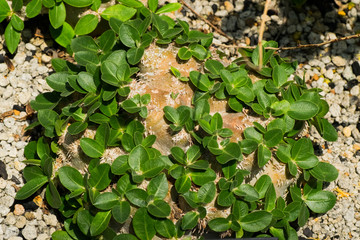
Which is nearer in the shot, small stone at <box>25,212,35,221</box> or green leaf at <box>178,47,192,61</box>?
green leaf at <box>178,47,192,61</box>

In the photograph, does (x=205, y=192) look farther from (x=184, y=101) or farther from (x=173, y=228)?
(x=184, y=101)

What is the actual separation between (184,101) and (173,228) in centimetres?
57

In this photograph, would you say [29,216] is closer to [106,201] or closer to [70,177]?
[70,177]

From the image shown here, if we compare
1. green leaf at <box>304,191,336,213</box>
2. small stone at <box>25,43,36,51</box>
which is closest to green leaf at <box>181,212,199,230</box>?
green leaf at <box>304,191,336,213</box>

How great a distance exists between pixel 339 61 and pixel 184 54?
1191mm

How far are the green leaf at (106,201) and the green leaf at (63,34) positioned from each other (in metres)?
1.08

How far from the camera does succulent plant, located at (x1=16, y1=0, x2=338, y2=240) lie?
2.22 metres

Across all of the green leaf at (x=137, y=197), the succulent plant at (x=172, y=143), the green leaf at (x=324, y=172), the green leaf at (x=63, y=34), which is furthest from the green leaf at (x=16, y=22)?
the green leaf at (x=324, y=172)

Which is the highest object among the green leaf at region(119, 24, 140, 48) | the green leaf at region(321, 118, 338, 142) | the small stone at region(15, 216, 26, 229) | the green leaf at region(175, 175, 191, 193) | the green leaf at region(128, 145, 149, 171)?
the green leaf at region(119, 24, 140, 48)

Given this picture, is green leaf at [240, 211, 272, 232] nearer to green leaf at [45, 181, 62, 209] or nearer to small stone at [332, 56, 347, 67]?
green leaf at [45, 181, 62, 209]

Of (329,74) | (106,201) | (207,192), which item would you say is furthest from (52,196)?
(329,74)

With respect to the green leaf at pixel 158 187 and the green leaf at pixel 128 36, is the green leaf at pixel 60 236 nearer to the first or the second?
the green leaf at pixel 158 187

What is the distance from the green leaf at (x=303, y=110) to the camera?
235cm

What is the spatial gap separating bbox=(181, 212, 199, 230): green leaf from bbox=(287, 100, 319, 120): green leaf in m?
0.64
